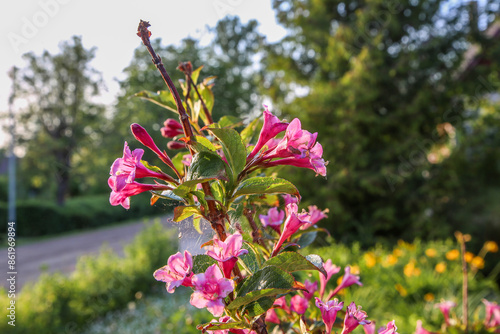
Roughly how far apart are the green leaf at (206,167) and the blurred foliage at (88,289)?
2.46m

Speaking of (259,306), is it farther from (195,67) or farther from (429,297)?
(429,297)

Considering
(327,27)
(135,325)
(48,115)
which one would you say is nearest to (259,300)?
(135,325)

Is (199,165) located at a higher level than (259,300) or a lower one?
higher

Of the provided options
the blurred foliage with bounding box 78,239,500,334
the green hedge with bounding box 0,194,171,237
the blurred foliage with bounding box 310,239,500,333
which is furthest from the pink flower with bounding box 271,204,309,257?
the green hedge with bounding box 0,194,171,237

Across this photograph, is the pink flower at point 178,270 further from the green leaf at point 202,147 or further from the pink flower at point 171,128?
the pink flower at point 171,128

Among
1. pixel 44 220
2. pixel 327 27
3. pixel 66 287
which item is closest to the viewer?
pixel 66 287

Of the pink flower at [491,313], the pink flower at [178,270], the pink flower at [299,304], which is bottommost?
the pink flower at [491,313]

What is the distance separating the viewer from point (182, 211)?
22.6 inches

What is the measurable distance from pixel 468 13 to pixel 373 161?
2845 mm

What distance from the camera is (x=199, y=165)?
21.4 inches

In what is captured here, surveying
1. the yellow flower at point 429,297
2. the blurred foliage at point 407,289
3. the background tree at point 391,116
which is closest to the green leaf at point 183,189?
the blurred foliage at point 407,289

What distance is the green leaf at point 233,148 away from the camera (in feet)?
1.81

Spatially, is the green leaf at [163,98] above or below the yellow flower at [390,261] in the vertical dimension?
above

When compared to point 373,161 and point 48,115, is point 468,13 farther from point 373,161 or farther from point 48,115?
point 48,115
